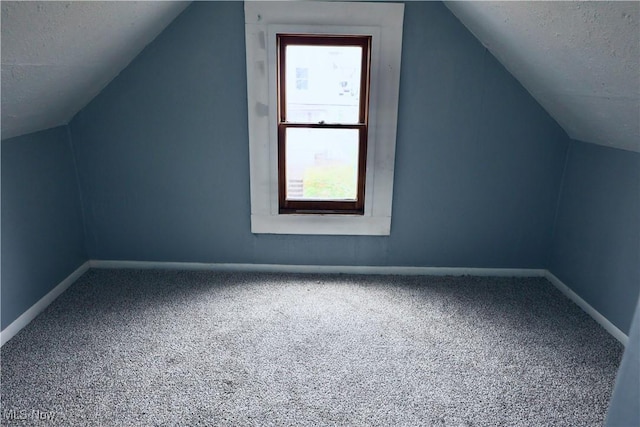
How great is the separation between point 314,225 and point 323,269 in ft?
1.17

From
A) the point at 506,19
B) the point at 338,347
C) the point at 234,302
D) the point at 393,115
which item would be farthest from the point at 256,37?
the point at 338,347

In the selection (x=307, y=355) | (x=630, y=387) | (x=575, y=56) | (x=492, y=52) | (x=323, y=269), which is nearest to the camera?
(x=630, y=387)

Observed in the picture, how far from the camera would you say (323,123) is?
2.92m

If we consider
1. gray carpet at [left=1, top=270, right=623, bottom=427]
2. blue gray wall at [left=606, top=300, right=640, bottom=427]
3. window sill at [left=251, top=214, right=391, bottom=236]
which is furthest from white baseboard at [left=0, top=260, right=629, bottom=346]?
blue gray wall at [left=606, top=300, right=640, bottom=427]

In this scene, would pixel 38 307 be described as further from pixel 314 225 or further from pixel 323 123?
pixel 323 123

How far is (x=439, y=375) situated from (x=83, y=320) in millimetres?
2024

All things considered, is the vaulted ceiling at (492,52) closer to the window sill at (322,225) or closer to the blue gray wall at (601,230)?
the blue gray wall at (601,230)

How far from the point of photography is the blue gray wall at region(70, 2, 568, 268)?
111 inches

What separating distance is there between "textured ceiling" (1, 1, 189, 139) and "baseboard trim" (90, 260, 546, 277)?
3.61 feet

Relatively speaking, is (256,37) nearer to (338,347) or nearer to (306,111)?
(306,111)

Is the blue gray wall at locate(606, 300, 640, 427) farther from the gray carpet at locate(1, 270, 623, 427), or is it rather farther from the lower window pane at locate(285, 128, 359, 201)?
the lower window pane at locate(285, 128, 359, 201)

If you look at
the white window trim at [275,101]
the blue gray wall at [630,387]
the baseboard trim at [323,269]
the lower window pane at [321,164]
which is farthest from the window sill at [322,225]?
the blue gray wall at [630,387]

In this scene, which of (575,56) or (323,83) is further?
(323,83)

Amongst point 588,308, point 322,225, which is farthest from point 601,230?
point 322,225
